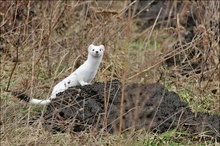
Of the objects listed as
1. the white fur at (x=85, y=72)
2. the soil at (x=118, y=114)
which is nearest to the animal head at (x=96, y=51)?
the white fur at (x=85, y=72)

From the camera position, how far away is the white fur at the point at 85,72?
16.1ft

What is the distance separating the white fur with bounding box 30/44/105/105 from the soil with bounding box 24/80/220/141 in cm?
6

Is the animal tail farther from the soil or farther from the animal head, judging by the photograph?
the animal head

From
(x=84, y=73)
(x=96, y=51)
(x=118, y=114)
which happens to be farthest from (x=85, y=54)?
(x=118, y=114)

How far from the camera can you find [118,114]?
4.73m

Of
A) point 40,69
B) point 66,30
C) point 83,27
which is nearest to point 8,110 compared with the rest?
point 40,69

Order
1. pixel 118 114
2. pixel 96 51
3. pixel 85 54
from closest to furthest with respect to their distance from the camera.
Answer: pixel 118 114, pixel 96 51, pixel 85 54

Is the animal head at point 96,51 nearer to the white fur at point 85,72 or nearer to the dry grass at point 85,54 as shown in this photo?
the white fur at point 85,72

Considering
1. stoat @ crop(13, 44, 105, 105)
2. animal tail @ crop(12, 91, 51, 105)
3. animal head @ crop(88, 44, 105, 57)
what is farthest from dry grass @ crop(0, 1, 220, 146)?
animal head @ crop(88, 44, 105, 57)

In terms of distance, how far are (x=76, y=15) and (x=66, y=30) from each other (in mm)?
1051

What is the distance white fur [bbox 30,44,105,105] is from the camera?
490cm

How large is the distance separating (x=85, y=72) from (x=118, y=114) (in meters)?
0.48

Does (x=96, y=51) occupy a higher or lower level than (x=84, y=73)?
higher

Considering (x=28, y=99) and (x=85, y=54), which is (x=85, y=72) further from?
(x=85, y=54)
